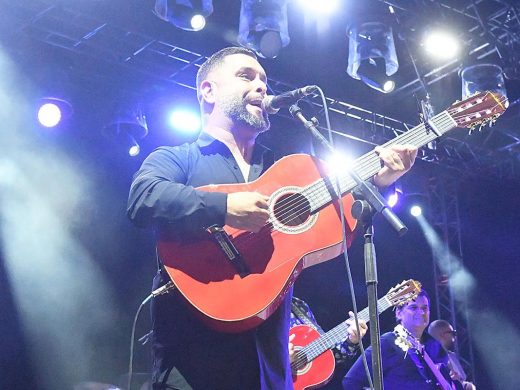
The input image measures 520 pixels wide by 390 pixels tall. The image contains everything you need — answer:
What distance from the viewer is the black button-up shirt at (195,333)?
2350 mm

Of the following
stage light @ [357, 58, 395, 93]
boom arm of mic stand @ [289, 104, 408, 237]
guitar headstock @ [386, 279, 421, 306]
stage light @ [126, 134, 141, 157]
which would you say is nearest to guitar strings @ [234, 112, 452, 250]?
boom arm of mic stand @ [289, 104, 408, 237]

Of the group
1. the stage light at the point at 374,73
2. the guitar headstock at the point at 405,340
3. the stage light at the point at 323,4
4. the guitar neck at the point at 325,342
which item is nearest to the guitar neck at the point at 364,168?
the guitar neck at the point at 325,342

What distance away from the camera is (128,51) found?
7.57 metres

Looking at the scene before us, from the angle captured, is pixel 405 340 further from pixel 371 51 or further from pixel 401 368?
pixel 371 51

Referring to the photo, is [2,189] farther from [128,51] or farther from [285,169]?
[285,169]

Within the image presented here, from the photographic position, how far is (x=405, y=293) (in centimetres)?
663

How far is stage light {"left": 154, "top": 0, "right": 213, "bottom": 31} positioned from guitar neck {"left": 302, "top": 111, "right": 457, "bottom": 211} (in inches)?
136

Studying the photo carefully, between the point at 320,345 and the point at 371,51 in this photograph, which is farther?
the point at 371,51

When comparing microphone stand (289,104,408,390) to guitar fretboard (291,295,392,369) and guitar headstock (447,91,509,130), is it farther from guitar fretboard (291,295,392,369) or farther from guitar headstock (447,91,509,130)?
guitar fretboard (291,295,392,369)

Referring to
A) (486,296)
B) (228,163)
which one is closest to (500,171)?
(486,296)

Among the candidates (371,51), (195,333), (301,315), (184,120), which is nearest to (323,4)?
(371,51)

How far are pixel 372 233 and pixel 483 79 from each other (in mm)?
6019

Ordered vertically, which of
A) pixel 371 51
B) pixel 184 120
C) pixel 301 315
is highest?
pixel 371 51

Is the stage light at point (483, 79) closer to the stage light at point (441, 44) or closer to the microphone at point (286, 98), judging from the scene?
the stage light at point (441, 44)
